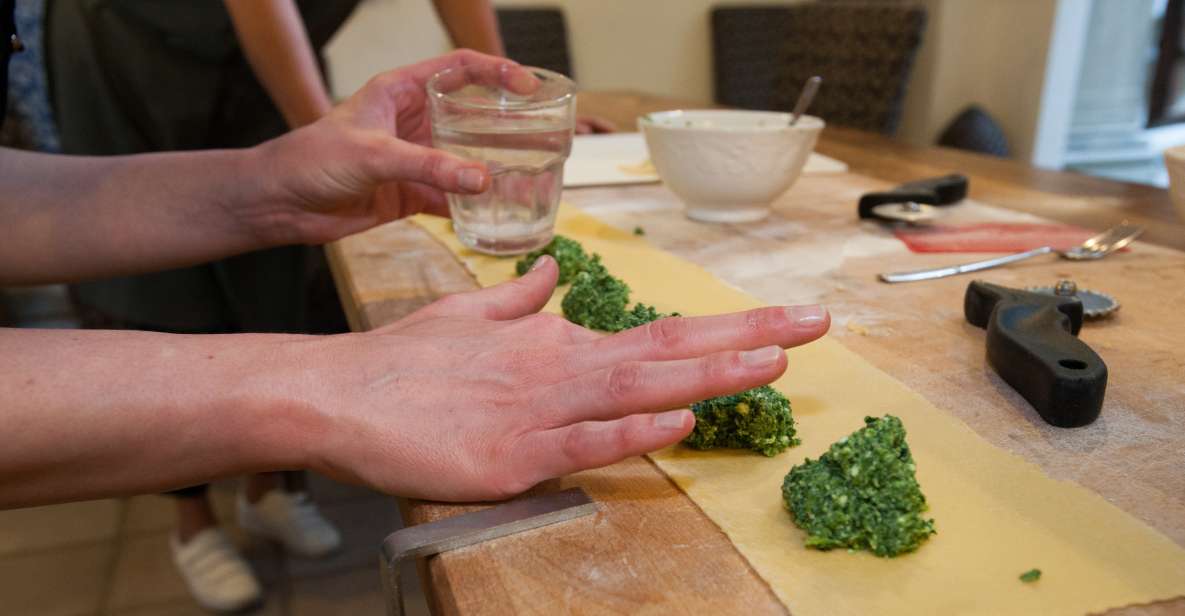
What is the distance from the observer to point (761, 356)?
517 mm

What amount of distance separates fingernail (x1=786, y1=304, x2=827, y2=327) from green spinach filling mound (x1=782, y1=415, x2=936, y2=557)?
9cm

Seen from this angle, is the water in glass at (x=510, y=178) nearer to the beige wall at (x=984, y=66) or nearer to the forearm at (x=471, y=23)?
the forearm at (x=471, y=23)

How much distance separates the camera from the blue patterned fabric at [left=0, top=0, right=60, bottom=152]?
95.9 inches

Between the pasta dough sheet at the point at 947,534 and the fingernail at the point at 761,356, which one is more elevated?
the fingernail at the point at 761,356

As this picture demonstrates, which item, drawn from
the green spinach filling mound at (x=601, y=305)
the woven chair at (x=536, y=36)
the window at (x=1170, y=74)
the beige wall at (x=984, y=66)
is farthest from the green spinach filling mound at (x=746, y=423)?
the woven chair at (x=536, y=36)

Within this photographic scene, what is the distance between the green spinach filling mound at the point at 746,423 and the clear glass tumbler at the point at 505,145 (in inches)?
17.7

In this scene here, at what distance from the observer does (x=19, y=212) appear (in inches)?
35.0

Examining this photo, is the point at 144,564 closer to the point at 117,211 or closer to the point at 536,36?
the point at 117,211

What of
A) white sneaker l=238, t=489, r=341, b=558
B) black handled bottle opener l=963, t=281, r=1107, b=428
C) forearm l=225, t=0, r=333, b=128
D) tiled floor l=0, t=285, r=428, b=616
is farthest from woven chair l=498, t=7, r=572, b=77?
black handled bottle opener l=963, t=281, r=1107, b=428

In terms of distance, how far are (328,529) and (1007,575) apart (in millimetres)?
1562

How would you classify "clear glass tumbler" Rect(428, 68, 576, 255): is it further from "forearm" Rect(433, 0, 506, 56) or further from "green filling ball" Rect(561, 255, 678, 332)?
"forearm" Rect(433, 0, 506, 56)

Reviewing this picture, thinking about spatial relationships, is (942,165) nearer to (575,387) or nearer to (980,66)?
(575,387)

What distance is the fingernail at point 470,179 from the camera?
819mm

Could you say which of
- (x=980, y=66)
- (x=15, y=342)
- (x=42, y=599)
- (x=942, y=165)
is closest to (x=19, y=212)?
(x=15, y=342)
